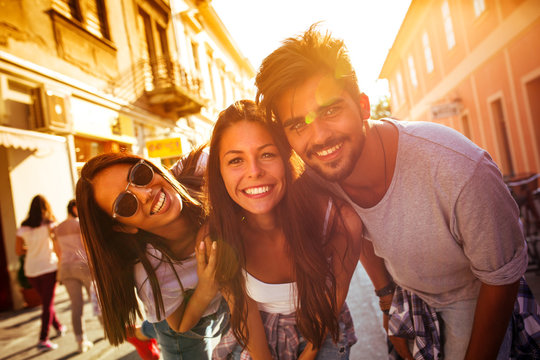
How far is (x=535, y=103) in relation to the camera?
8.18m

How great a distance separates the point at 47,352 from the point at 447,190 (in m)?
5.09

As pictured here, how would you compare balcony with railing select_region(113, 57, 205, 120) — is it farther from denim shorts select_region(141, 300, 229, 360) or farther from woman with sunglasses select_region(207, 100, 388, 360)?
woman with sunglasses select_region(207, 100, 388, 360)

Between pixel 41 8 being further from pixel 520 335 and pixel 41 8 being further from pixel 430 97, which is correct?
pixel 430 97

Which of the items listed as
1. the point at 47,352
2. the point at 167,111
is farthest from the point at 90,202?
the point at 167,111

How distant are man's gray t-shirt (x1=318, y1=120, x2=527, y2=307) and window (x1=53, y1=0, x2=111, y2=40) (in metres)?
7.57

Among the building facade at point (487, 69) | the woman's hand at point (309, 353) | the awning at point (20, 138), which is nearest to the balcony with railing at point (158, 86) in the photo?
the awning at point (20, 138)

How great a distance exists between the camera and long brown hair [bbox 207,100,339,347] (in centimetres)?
191

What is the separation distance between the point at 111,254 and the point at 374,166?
1.72 meters

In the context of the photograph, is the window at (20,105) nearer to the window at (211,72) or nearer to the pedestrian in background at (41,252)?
the pedestrian in background at (41,252)

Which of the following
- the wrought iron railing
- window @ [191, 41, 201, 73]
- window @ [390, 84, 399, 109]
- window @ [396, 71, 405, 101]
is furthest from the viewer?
window @ [390, 84, 399, 109]

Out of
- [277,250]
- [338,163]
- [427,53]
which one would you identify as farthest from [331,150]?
[427,53]

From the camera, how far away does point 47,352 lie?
4.39m

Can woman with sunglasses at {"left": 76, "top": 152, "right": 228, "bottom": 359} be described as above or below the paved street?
above

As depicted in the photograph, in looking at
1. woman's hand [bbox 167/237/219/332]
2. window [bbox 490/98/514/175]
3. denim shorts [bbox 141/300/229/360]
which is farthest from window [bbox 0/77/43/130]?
window [bbox 490/98/514/175]
